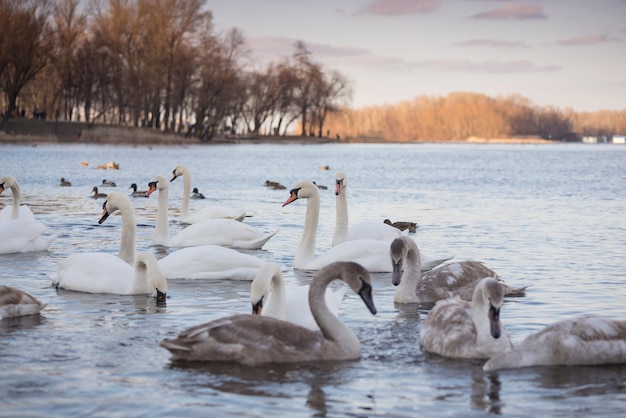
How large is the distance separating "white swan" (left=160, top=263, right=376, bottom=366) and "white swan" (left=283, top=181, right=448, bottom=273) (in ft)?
13.5

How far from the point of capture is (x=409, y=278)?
9867 mm

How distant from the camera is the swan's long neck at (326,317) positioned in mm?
7164

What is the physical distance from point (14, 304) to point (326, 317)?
312 centimetres

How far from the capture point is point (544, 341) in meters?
7.19

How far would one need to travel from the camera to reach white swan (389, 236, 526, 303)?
9844 mm

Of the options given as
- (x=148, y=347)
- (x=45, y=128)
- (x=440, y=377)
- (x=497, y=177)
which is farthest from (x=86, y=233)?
(x=45, y=128)

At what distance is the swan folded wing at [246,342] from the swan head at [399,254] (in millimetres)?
2028

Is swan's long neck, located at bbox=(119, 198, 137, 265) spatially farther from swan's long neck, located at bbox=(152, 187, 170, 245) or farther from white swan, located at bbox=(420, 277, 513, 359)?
white swan, located at bbox=(420, 277, 513, 359)

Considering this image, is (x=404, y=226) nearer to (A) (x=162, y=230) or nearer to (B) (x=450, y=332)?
(A) (x=162, y=230)

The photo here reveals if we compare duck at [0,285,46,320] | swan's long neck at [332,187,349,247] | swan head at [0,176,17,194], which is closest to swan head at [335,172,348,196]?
swan's long neck at [332,187,349,247]

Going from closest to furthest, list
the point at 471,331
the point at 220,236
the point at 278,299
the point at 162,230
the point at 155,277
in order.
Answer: the point at 471,331 → the point at 278,299 → the point at 155,277 → the point at 220,236 → the point at 162,230

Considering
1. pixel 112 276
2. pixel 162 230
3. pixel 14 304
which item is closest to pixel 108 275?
pixel 112 276

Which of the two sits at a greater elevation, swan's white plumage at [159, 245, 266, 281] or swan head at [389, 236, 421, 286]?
swan head at [389, 236, 421, 286]

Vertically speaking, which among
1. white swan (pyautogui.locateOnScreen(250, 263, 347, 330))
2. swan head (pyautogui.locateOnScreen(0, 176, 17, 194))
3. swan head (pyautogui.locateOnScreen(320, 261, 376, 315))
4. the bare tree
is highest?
the bare tree
